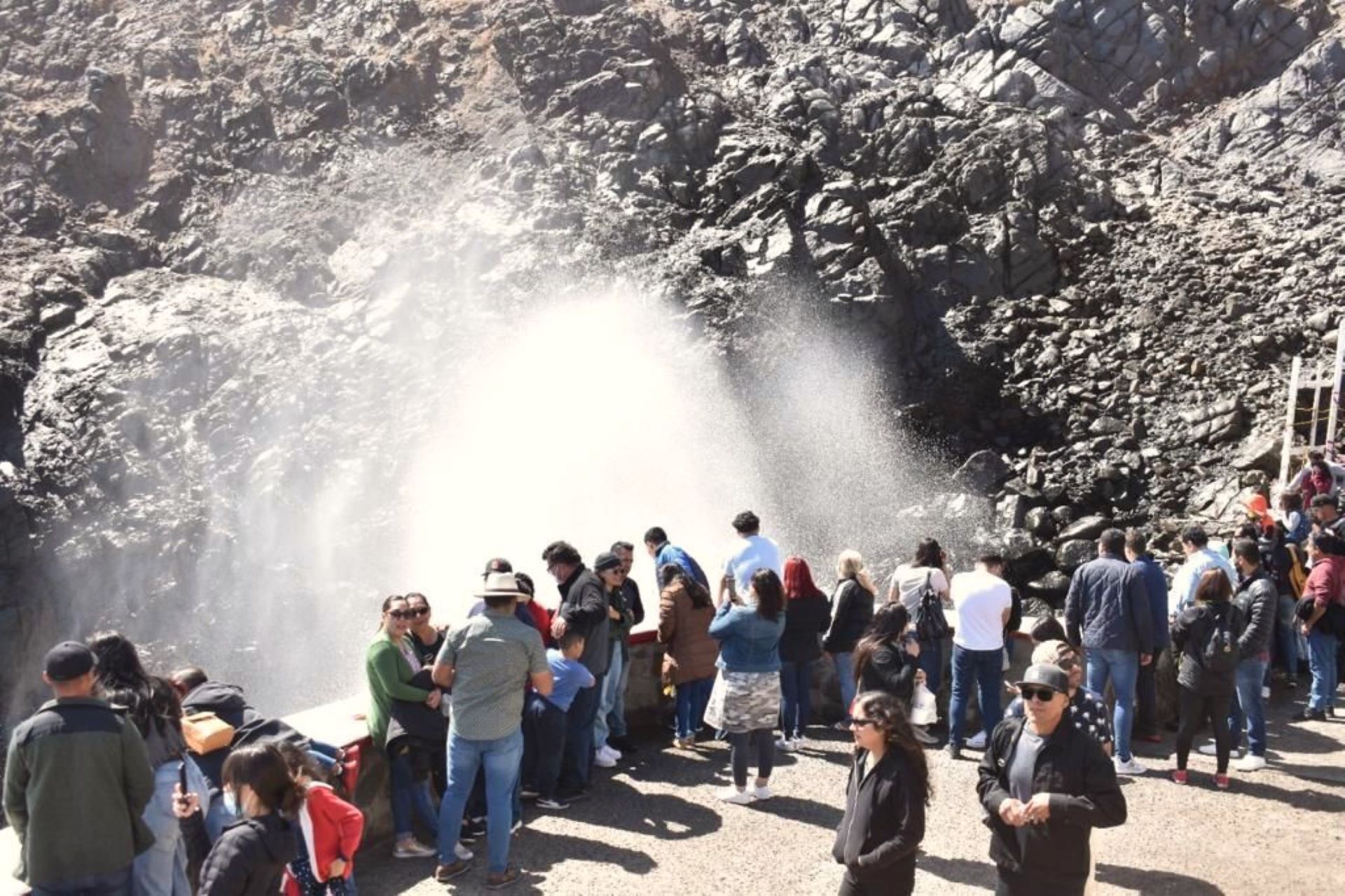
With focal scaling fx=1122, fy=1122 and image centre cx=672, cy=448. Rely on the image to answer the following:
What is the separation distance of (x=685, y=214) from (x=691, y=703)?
2642 cm

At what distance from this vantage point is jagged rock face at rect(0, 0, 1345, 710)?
2828cm

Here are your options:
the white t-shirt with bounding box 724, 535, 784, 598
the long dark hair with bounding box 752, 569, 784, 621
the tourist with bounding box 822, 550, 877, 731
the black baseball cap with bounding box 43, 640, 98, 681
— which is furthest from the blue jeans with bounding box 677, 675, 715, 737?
the black baseball cap with bounding box 43, 640, 98, 681

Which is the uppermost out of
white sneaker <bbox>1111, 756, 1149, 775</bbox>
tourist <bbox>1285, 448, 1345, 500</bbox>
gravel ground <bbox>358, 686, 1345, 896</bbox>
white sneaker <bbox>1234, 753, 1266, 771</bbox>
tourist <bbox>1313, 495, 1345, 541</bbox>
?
tourist <bbox>1285, 448, 1345, 500</bbox>

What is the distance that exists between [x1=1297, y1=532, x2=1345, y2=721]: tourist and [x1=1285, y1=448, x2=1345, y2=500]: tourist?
11.9 ft

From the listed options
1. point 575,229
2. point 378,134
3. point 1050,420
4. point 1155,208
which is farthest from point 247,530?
point 1155,208

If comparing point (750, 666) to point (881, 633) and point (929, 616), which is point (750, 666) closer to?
point (881, 633)

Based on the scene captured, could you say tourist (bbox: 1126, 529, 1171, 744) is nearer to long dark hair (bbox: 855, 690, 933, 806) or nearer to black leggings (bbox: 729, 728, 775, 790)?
black leggings (bbox: 729, 728, 775, 790)

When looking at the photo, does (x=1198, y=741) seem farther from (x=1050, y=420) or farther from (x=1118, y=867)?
(x=1050, y=420)

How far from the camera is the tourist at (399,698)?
236 inches

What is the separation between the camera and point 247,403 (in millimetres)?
29672

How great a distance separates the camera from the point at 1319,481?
12867mm

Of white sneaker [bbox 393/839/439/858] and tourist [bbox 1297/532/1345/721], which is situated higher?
tourist [bbox 1297/532/1345/721]

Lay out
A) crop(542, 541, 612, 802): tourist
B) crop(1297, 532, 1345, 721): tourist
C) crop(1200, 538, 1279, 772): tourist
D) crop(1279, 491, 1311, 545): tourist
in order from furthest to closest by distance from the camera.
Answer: crop(1279, 491, 1311, 545): tourist
crop(1297, 532, 1345, 721): tourist
crop(1200, 538, 1279, 772): tourist
crop(542, 541, 612, 802): tourist

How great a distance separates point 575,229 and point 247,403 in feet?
33.6
